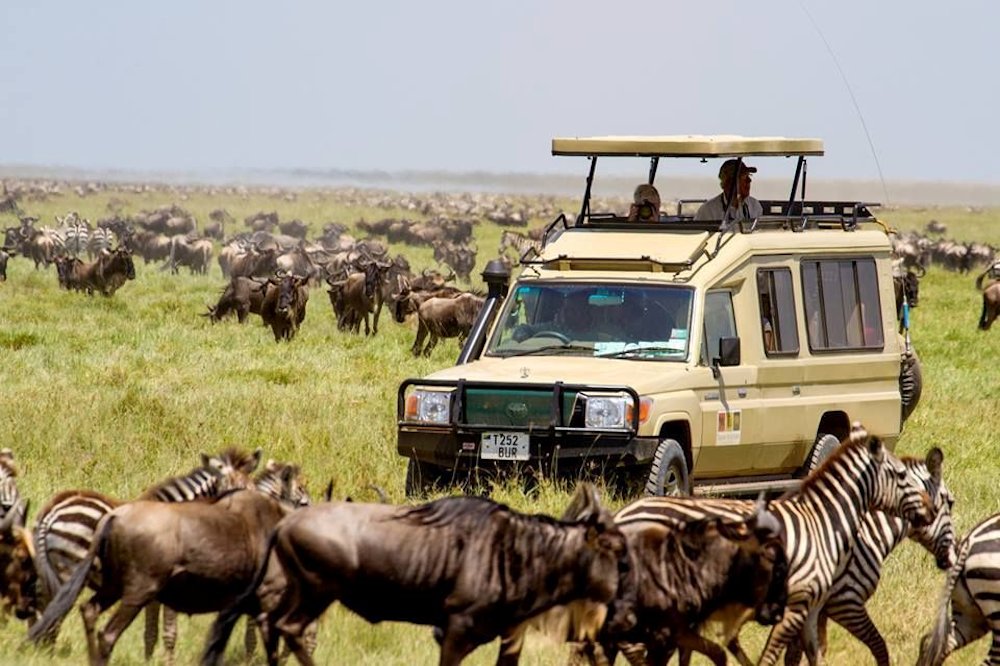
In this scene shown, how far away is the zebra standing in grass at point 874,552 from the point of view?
8961 mm

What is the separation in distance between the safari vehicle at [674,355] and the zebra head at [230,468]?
10.1 ft

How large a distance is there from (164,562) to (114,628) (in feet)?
1.12

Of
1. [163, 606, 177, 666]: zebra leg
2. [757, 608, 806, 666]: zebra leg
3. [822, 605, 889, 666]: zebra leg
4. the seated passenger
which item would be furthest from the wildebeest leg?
the seated passenger

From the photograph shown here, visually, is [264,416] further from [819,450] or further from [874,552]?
[874,552]

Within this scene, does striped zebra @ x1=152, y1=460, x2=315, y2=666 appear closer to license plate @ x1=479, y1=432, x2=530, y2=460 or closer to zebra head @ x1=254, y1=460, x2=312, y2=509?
zebra head @ x1=254, y1=460, x2=312, y2=509

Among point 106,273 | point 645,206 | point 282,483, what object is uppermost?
point 645,206

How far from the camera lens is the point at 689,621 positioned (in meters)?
7.58

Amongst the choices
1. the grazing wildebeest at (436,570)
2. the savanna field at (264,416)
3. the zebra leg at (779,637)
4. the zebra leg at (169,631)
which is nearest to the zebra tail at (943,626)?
the zebra leg at (779,637)

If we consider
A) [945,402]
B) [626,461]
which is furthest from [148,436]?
[945,402]

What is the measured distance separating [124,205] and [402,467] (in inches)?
2879

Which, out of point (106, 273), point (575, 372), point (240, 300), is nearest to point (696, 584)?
point (575, 372)

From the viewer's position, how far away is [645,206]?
14.6 metres

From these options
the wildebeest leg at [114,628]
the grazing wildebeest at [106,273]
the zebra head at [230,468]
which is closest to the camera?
the wildebeest leg at [114,628]

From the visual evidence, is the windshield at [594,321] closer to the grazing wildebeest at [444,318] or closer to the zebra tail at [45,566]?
the zebra tail at [45,566]
